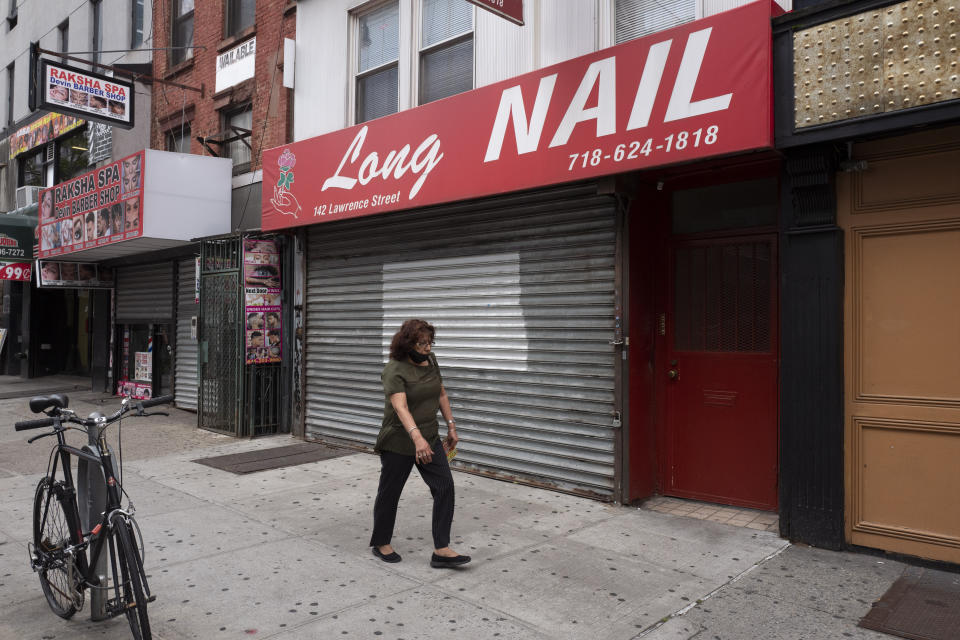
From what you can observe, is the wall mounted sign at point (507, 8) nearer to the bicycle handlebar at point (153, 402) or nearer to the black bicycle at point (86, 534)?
the bicycle handlebar at point (153, 402)

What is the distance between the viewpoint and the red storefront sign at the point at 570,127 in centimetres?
538

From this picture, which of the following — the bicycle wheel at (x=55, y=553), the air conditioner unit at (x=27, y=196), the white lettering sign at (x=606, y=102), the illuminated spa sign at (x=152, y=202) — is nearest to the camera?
the bicycle wheel at (x=55, y=553)

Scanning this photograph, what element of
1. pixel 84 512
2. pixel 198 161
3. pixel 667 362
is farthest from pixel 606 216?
pixel 198 161

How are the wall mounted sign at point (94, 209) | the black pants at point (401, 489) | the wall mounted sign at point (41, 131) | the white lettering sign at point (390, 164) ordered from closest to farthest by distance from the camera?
the black pants at point (401, 489) → the white lettering sign at point (390, 164) → the wall mounted sign at point (94, 209) → the wall mounted sign at point (41, 131)

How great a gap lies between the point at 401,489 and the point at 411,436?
46 centimetres

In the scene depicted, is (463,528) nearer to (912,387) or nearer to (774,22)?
(912,387)

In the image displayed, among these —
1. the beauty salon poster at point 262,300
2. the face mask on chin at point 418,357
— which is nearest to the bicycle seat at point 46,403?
the face mask on chin at point 418,357

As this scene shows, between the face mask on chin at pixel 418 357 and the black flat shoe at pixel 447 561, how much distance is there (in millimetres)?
1370

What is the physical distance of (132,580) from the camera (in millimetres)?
3377

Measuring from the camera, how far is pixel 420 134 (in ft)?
26.4

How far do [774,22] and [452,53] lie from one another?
4226mm

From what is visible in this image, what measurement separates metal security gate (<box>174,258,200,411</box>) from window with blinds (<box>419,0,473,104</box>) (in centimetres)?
655

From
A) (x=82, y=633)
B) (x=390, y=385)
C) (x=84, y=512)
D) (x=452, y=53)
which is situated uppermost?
(x=452, y=53)

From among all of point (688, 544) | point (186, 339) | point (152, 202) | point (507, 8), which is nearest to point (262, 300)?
point (152, 202)
